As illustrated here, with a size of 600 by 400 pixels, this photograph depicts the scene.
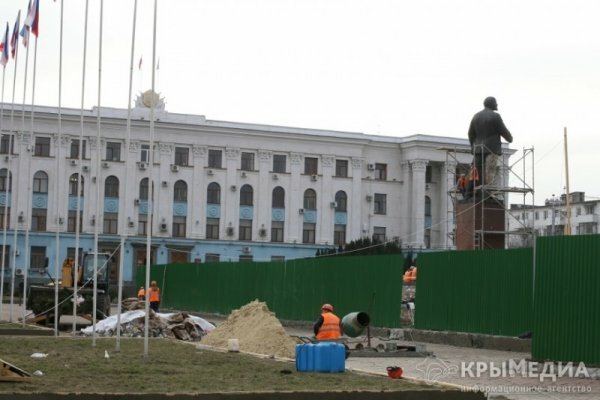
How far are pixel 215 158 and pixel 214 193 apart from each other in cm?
278

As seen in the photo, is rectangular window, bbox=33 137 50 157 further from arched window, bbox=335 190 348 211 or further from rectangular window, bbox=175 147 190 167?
arched window, bbox=335 190 348 211

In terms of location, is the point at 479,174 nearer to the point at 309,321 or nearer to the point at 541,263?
the point at 309,321

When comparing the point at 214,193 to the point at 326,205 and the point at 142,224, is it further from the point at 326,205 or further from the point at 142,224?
the point at 326,205

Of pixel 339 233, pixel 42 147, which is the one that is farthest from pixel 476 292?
pixel 339 233

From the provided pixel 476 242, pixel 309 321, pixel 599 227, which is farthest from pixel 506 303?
pixel 599 227

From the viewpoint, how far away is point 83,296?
37.6 metres

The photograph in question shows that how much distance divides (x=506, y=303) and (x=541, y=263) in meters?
6.40

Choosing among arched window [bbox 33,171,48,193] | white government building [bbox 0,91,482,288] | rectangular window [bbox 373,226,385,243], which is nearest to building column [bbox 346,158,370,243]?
white government building [bbox 0,91,482,288]

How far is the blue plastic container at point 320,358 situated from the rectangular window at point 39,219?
64696 millimetres

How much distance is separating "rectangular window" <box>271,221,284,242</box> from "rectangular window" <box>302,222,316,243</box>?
6.29ft

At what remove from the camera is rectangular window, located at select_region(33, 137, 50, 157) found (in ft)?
264

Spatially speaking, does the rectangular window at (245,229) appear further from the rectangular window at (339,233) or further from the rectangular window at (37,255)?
the rectangular window at (37,255)

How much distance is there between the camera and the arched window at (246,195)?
85.2 meters

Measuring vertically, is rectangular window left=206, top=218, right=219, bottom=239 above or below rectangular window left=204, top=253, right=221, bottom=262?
above
